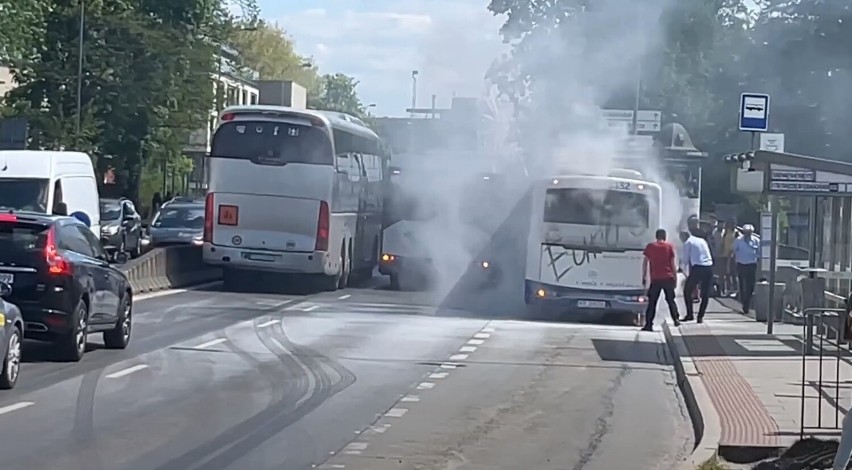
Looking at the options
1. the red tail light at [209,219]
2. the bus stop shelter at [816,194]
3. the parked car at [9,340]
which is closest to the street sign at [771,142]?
the bus stop shelter at [816,194]

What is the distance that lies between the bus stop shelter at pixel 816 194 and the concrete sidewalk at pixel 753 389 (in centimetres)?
103

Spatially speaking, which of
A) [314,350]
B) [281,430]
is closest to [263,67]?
[314,350]

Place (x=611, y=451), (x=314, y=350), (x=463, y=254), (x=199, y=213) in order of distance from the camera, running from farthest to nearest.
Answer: (x=199, y=213) → (x=463, y=254) → (x=314, y=350) → (x=611, y=451)

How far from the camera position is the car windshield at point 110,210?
4384 centimetres

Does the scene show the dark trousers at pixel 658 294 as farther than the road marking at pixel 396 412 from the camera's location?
Yes

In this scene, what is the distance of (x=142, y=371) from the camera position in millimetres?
16797

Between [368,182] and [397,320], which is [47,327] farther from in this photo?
[368,182]

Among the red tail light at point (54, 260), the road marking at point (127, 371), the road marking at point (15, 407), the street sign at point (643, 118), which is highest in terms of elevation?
the street sign at point (643, 118)

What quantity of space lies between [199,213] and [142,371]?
1011 inches

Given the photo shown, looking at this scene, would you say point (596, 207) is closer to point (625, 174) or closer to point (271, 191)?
point (625, 174)

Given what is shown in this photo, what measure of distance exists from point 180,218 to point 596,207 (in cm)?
1604

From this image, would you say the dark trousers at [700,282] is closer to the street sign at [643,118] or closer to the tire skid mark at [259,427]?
the tire skid mark at [259,427]

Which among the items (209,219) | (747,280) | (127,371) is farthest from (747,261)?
(127,371)

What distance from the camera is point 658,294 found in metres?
26.3
